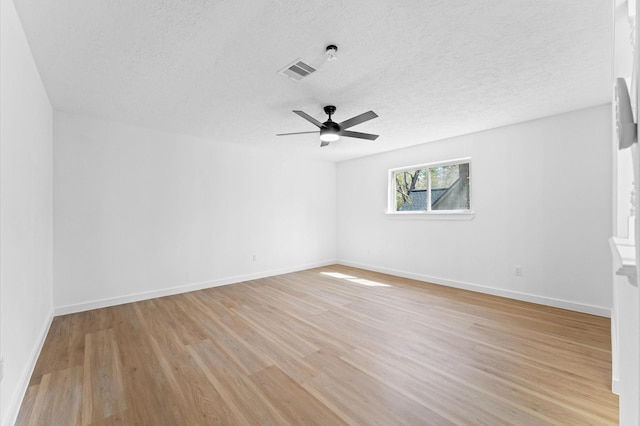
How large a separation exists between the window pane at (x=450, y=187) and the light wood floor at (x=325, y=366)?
1660 millimetres

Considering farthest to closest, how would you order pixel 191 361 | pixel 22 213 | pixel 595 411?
pixel 191 361 < pixel 22 213 < pixel 595 411

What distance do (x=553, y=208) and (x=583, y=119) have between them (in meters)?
1.10

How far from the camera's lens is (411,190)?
5098 millimetres

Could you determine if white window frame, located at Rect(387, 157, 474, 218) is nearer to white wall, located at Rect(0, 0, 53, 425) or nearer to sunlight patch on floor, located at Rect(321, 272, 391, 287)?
sunlight patch on floor, located at Rect(321, 272, 391, 287)

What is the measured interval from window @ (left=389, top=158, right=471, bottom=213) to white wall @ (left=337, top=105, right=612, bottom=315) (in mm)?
179

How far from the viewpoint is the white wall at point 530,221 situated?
122 inches

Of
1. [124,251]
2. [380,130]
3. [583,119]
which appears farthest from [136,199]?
[583,119]

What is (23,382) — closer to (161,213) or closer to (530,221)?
(161,213)

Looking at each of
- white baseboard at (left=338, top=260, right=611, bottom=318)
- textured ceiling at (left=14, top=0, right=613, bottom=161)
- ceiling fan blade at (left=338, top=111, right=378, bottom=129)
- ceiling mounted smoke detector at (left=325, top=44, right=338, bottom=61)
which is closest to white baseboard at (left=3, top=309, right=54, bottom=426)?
textured ceiling at (left=14, top=0, right=613, bottom=161)

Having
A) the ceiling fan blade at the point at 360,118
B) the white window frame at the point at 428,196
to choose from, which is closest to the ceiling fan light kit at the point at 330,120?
the ceiling fan blade at the point at 360,118

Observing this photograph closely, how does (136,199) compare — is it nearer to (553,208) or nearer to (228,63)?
(228,63)

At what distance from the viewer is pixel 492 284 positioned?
3891 mm

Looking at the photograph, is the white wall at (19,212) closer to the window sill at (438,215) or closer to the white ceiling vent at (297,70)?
the white ceiling vent at (297,70)

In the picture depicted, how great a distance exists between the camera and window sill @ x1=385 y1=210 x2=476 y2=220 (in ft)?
13.6
